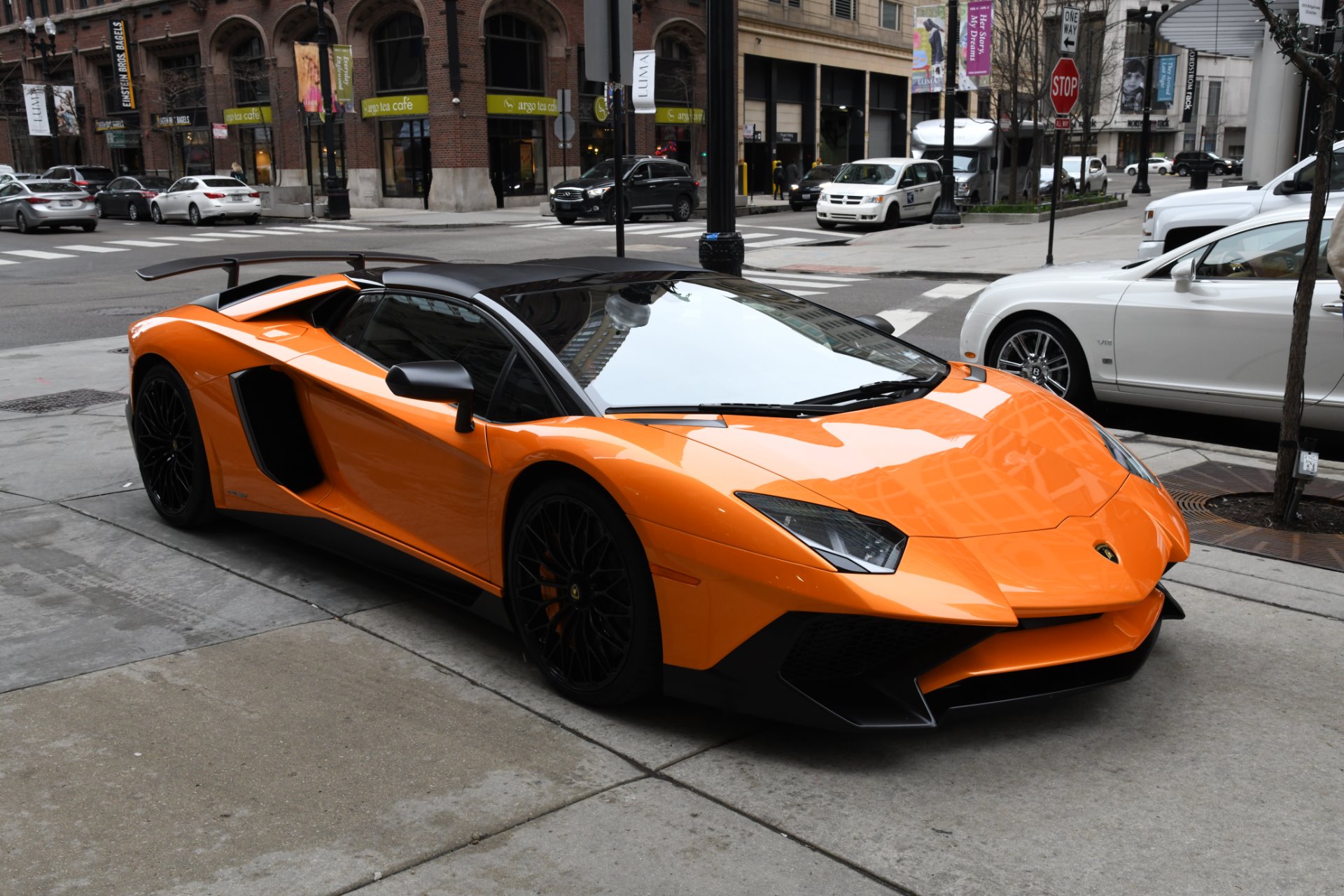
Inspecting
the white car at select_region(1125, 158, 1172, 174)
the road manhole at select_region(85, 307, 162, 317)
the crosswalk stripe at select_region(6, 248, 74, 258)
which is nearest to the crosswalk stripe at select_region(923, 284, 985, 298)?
the road manhole at select_region(85, 307, 162, 317)

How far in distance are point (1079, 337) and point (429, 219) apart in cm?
3087

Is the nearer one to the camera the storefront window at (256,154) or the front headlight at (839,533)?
the front headlight at (839,533)

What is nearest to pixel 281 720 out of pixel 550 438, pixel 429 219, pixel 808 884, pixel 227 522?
pixel 550 438

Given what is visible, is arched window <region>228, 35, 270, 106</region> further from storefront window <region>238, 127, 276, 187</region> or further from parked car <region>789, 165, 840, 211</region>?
parked car <region>789, 165, 840, 211</region>

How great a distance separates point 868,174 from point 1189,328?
2295 centimetres

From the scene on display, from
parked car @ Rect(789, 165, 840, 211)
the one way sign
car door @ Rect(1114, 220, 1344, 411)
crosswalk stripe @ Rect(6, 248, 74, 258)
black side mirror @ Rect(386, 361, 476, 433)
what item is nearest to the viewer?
black side mirror @ Rect(386, 361, 476, 433)

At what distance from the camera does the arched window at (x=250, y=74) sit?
155 feet

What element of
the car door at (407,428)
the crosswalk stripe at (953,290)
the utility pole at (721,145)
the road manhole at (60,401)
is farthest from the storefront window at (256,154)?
the car door at (407,428)

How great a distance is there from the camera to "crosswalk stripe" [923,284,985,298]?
15.2 m

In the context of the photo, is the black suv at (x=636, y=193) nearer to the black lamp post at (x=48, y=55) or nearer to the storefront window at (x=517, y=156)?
the storefront window at (x=517, y=156)

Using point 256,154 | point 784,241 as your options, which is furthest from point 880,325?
point 256,154

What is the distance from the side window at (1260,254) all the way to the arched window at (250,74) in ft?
151

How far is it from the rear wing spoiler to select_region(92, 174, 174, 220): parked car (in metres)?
33.8

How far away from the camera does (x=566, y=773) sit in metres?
3.23
